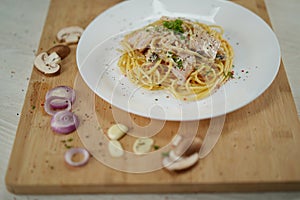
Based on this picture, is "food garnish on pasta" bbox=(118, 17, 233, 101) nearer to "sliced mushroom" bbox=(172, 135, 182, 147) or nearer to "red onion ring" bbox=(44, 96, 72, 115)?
"sliced mushroom" bbox=(172, 135, 182, 147)

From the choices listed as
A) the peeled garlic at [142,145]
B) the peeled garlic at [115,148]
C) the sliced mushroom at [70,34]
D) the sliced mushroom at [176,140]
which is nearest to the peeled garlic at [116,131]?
the peeled garlic at [115,148]

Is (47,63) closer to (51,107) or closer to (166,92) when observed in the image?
(51,107)

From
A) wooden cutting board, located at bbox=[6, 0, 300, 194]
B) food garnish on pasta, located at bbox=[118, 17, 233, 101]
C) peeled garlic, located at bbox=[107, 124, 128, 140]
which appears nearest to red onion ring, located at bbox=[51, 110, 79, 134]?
wooden cutting board, located at bbox=[6, 0, 300, 194]

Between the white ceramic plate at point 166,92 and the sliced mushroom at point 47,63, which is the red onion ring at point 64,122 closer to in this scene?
the white ceramic plate at point 166,92

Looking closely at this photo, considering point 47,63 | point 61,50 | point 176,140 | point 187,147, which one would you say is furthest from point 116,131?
point 61,50

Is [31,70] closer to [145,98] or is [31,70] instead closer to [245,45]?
[145,98]

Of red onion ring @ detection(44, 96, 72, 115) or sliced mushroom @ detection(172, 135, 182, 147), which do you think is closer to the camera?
sliced mushroom @ detection(172, 135, 182, 147)

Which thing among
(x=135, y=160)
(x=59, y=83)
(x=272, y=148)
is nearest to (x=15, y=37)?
(x=59, y=83)
